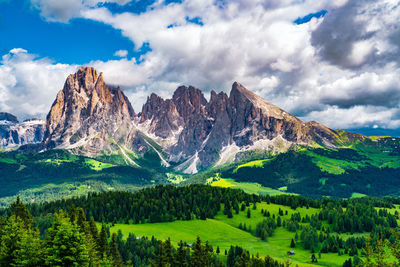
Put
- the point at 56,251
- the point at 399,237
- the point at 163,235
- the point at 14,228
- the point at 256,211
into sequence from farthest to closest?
the point at 256,211 → the point at 163,235 → the point at 14,228 → the point at 56,251 → the point at 399,237

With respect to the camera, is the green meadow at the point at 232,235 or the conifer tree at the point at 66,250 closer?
the conifer tree at the point at 66,250

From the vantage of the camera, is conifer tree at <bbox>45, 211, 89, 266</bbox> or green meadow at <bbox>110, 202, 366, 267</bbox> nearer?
conifer tree at <bbox>45, 211, 89, 266</bbox>

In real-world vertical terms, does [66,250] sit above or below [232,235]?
above

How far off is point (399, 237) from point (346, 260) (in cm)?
9940

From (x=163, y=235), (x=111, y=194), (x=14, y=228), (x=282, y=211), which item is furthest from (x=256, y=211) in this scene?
(x=14, y=228)

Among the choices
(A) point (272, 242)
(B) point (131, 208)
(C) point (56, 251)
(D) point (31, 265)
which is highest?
(C) point (56, 251)

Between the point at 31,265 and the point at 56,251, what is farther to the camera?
the point at 31,265

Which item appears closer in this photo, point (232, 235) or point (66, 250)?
point (66, 250)

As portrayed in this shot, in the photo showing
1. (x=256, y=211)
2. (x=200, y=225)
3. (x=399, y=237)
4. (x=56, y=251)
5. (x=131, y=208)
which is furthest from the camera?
(x=256, y=211)

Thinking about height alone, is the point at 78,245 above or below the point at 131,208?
above

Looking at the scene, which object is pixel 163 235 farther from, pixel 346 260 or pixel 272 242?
pixel 346 260

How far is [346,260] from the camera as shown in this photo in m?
119

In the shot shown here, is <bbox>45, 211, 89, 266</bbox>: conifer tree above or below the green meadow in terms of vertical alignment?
above

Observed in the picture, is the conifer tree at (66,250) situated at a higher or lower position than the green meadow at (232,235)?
higher
